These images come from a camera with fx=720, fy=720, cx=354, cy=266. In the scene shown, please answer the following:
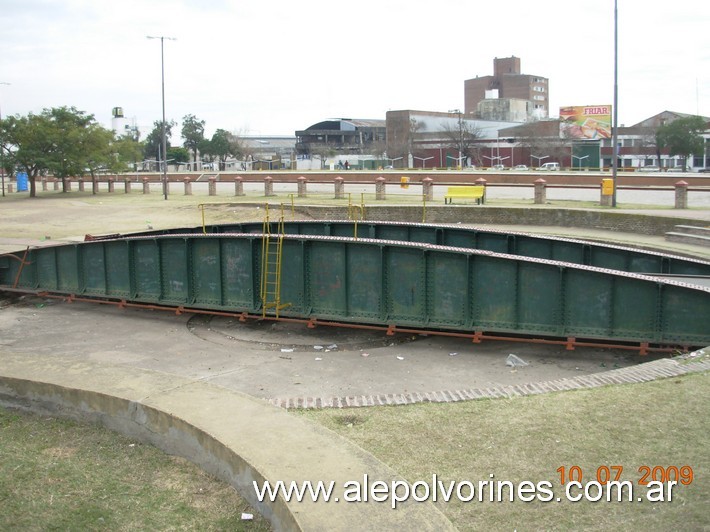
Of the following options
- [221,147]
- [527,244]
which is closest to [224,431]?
[527,244]

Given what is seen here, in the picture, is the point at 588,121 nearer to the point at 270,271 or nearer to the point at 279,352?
the point at 270,271

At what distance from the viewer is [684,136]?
81.5m

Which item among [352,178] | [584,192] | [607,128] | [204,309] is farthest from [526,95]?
[204,309]

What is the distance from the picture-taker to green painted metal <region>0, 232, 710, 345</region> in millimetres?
11867

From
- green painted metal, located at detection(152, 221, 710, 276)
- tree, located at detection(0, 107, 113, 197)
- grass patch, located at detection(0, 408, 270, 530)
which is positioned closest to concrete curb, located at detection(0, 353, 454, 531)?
grass patch, located at detection(0, 408, 270, 530)

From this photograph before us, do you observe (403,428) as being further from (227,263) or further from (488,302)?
(227,263)

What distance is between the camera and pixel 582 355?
1247 centimetres

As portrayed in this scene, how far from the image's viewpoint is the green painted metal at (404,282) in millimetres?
11867

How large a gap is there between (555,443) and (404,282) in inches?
283

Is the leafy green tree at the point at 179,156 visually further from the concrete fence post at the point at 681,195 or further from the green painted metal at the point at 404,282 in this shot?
the green painted metal at the point at 404,282

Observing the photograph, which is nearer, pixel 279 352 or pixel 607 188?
pixel 279 352

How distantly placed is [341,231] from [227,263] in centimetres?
371
